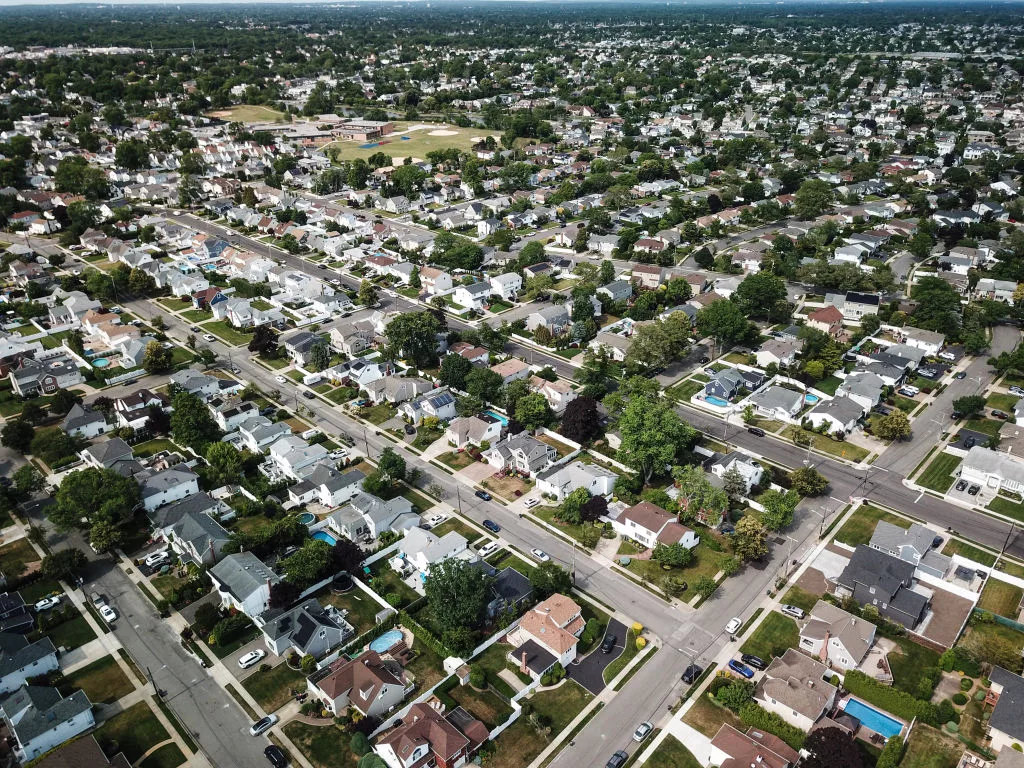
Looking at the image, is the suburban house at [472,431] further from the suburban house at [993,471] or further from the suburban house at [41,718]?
the suburban house at [993,471]

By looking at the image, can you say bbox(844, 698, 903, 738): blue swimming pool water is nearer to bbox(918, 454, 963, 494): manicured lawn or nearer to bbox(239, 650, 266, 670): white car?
bbox(918, 454, 963, 494): manicured lawn

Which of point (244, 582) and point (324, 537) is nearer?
point (244, 582)

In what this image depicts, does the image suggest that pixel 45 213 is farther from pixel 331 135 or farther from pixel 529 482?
pixel 529 482

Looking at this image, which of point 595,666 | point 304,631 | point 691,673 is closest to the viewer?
point 691,673

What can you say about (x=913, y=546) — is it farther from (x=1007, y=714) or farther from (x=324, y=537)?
(x=324, y=537)

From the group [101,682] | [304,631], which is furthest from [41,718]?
[304,631]

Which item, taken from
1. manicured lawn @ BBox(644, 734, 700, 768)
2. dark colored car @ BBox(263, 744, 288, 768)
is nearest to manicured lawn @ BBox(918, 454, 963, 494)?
manicured lawn @ BBox(644, 734, 700, 768)

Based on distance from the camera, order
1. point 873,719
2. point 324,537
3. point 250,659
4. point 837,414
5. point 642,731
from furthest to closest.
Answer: point 837,414, point 324,537, point 250,659, point 873,719, point 642,731
